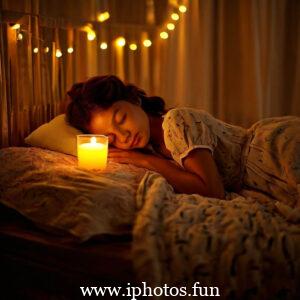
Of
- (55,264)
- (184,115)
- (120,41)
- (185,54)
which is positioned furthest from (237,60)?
(55,264)

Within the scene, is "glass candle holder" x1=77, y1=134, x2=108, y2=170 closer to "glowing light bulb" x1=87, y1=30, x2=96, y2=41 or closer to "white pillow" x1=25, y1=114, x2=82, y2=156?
"white pillow" x1=25, y1=114, x2=82, y2=156

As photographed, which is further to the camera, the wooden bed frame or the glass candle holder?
the glass candle holder

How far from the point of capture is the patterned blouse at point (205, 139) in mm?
1211

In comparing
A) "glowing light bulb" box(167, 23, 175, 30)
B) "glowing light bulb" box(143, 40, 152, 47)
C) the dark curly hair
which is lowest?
the dark curly hair

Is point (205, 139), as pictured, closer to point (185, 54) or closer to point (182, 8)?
point (185, 54)

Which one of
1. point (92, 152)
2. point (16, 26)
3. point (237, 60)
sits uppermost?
point (16, 26)

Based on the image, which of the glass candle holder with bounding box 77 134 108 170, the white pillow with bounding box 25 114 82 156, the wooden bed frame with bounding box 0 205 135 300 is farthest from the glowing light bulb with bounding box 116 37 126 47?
the wooden bed frame with bounding box 0 205 135 300

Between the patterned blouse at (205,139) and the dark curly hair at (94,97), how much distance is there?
0.28m

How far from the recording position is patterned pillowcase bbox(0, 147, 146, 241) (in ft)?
2.75

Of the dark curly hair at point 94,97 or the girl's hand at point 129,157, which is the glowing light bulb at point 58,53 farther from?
the girl's hand at point 129,157

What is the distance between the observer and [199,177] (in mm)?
1184

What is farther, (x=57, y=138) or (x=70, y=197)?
(x=57, y=138)

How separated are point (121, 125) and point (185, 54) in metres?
0.99

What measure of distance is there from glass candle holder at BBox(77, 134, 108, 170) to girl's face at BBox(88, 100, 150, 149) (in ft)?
0.63
